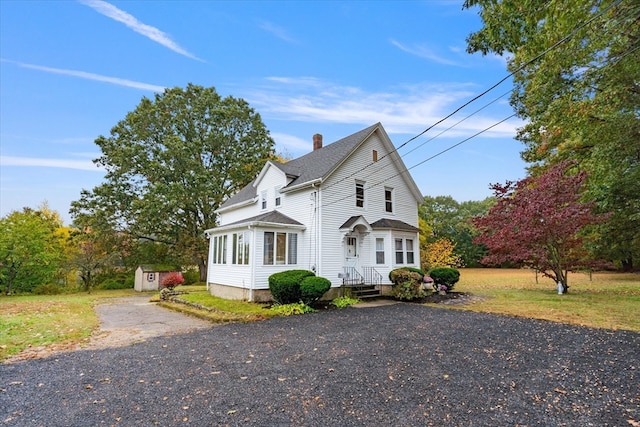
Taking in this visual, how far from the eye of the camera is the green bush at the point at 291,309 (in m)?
10.9

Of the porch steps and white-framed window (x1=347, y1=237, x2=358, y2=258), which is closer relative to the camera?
the porch steps

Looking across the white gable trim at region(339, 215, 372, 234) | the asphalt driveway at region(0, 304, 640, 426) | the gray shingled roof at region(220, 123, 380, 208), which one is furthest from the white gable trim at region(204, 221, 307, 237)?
the asphalt driveway at region(0, 304, 640, 426)

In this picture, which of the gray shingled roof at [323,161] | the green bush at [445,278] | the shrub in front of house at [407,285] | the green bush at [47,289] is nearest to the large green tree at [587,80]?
the green bush at [445,278]

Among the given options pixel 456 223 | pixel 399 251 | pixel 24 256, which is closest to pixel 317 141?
pixel 399 251

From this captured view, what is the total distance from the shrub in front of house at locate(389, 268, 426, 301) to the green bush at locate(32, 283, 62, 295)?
934 inches

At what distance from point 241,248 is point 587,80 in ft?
46.1

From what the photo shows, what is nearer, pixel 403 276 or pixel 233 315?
pixel 233 315

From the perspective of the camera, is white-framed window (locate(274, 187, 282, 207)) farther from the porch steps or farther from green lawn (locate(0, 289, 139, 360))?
green lawn (locate(0, 289, 139, 360))

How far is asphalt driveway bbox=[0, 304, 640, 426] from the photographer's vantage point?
145 inches

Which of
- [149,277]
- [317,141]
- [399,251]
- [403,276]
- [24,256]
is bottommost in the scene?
[149,277]

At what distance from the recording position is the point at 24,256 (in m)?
19.3

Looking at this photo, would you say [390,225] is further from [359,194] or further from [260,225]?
[260,225]

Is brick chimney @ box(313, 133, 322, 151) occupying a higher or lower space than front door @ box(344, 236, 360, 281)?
higher

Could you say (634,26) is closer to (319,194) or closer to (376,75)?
(376,75)
